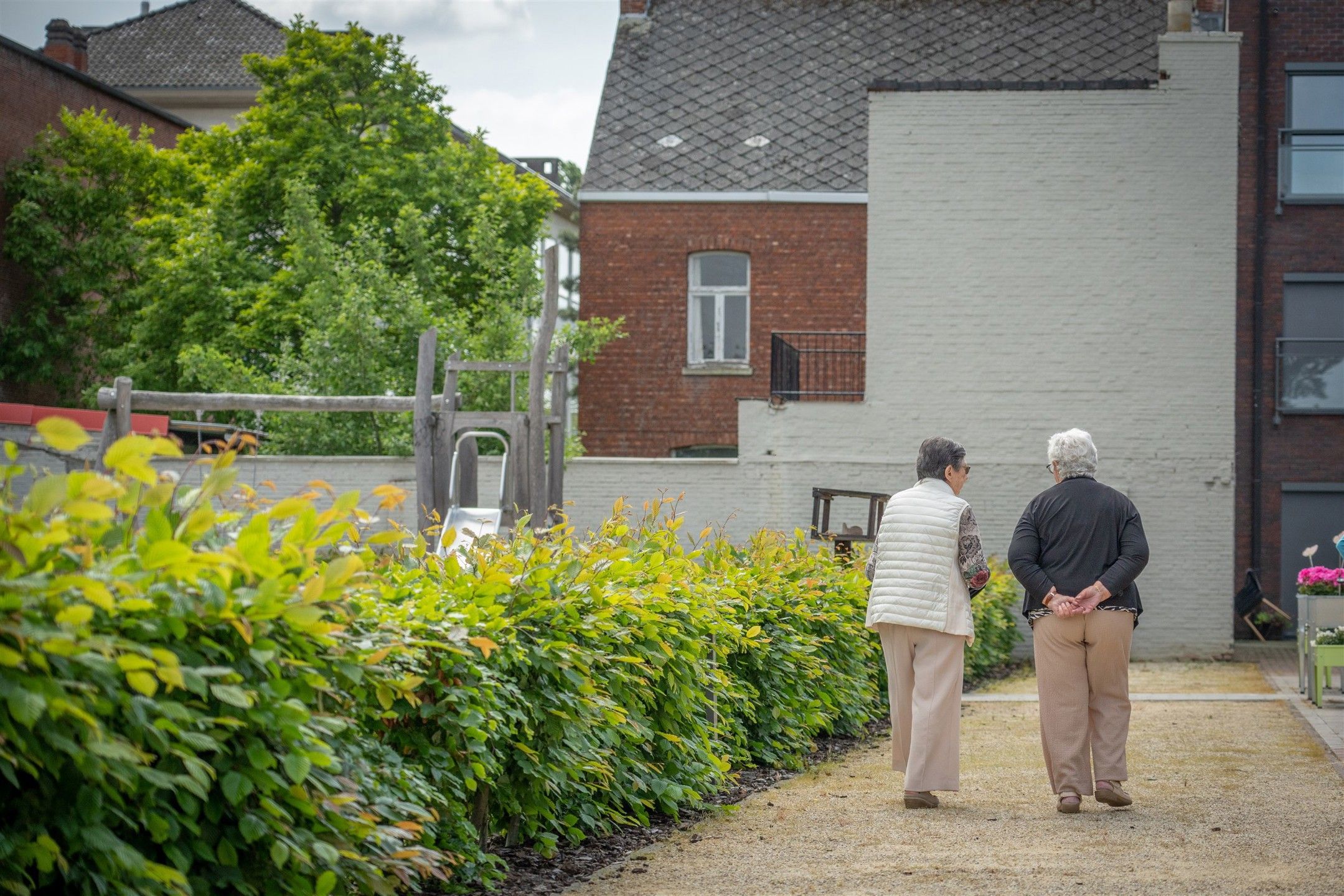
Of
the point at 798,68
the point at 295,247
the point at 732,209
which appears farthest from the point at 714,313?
the point at 295,247

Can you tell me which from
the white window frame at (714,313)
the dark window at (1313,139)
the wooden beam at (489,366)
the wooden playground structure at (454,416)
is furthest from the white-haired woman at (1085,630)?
the white window frame at (714,313)

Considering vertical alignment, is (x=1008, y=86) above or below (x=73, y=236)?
above

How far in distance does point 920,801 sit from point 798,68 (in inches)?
819

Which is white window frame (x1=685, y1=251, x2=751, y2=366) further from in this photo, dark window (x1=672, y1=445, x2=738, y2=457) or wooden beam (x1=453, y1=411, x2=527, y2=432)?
wooden beam (x1=453, y1=411, x2=527, y2=432)

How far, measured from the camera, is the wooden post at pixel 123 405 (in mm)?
15984

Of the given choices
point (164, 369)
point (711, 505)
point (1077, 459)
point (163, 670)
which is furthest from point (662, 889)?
point (164, 369)

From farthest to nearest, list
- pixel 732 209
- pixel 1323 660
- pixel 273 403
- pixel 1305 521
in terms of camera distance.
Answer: pixel 732 209 → pixel 1305 521 → pixel 273 403 → pixel 1323 660

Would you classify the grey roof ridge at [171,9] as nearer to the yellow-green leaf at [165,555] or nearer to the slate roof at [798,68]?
the slate roof at [798,68]

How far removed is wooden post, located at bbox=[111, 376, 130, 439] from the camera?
15984 mm

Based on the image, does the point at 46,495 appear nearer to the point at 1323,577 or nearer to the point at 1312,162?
the point at 1323,577

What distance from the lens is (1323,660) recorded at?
1201 cm

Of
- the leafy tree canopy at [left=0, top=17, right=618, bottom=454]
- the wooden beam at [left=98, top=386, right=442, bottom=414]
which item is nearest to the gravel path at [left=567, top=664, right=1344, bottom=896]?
the wooden beam at [left=98, top=386, right=442, bottom=414]

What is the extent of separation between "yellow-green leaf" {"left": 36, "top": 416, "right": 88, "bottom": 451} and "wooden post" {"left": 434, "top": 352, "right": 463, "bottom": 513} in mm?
13524

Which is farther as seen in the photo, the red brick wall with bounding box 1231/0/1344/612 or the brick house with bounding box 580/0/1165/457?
the brick house with bounding box 580/0/1165/457
